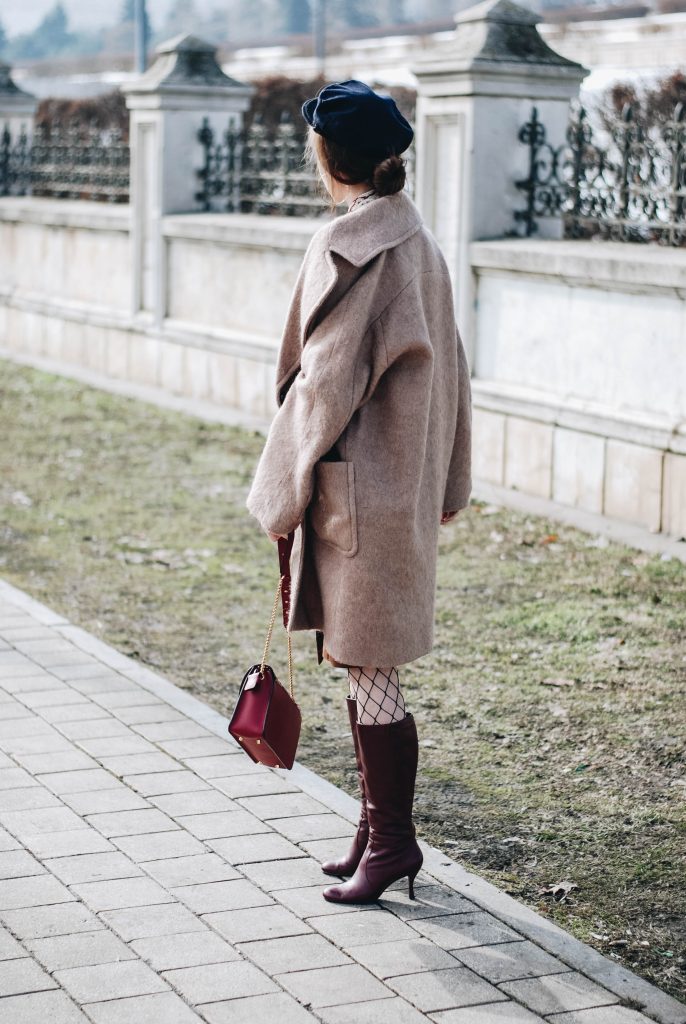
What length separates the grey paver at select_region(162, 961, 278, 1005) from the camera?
324cm

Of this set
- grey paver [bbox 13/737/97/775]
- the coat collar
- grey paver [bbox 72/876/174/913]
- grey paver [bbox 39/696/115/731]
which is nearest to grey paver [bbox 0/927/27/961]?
grey paver [bbox 72/876/174/913]

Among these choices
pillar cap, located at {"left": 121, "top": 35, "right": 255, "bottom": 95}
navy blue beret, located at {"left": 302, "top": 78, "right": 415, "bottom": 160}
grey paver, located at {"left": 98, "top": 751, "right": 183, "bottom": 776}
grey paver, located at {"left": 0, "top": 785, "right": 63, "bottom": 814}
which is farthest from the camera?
pillar cap, located at {"left": 121, "top": 35, "right": 255, "bottom": 95}

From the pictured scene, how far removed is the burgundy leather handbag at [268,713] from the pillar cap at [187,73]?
9918mm

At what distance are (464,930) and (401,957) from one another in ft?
0.73

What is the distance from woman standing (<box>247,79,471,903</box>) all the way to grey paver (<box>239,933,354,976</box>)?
244 millimetres

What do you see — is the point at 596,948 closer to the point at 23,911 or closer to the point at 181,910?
the point at 181,910

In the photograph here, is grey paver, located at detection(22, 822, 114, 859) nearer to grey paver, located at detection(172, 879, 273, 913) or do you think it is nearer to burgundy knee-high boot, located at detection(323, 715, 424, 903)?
grey paver, located at detection(172, 879, 273, 913)

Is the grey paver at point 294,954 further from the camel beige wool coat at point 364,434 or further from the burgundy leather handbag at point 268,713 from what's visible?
the camel beige wool coat at point 364,434

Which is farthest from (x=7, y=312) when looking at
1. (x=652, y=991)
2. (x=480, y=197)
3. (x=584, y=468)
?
(x=652, y=991)

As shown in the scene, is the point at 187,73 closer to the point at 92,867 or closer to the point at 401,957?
the point at 92,867

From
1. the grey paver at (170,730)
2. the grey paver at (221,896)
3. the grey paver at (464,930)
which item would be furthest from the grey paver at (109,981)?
the grey paver at (170,730)

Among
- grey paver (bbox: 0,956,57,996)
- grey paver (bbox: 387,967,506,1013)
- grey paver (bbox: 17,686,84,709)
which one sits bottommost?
grey paver (bbox: 387,967,506,1013)

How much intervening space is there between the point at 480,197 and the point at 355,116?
6.09 m

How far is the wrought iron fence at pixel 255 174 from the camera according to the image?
12430 millimetres
